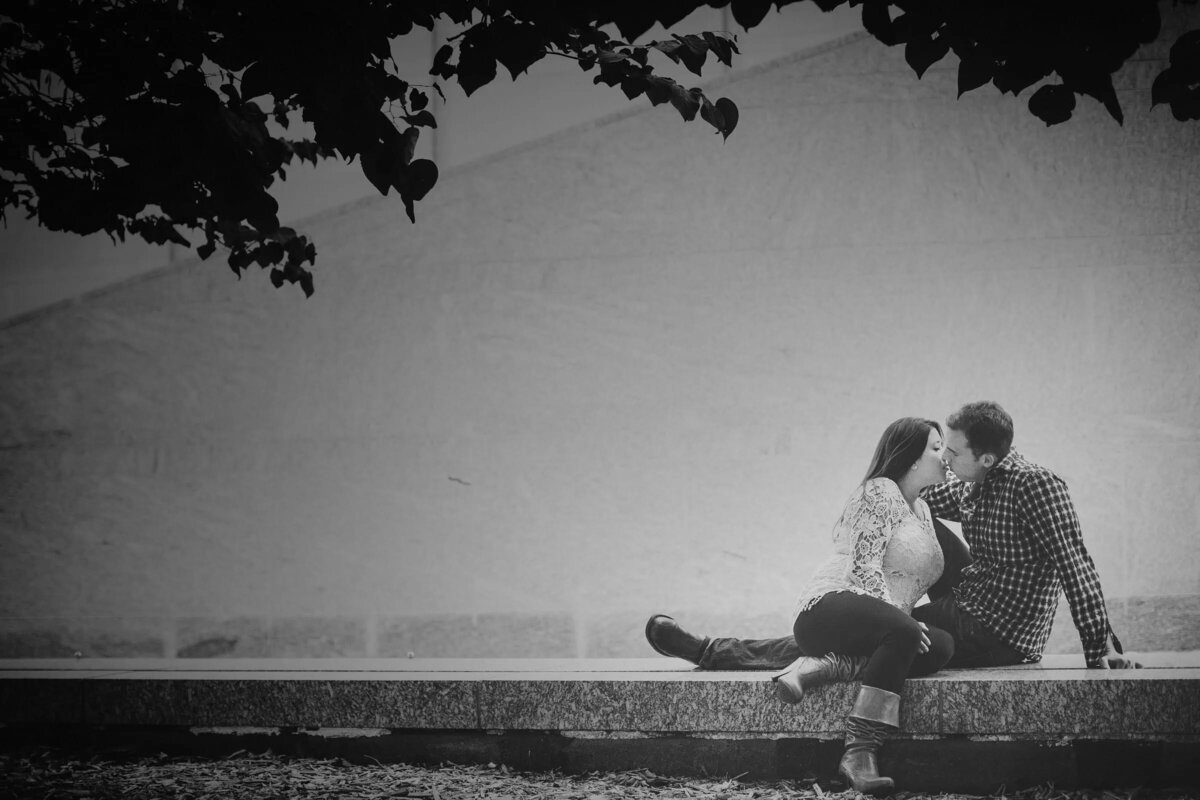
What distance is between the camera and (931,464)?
12.5ft

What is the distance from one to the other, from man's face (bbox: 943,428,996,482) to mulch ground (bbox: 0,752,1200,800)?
111 cm

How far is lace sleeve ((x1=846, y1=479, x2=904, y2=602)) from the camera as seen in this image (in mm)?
3695

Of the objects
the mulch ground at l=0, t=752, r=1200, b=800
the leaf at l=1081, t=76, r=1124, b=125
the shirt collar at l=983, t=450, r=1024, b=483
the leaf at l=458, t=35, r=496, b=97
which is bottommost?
the mulch ground at l=0, t=752, r=1200, b=800

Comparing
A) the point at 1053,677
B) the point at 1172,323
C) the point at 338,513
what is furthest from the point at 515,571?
the point at 1172,323

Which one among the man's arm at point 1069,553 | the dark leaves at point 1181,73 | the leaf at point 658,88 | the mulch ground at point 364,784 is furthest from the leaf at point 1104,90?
the mulch ground at point 364,784

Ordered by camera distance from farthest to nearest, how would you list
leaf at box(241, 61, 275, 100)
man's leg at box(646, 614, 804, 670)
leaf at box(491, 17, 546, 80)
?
man's leg at box(646, 614, 804, 670)
leaf at box(491, 17, 546, 80)
leaf at box(241, 61, 275, 100)

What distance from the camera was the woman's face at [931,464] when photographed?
379 centimetres

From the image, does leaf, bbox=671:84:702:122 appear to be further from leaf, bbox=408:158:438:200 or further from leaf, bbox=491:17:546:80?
leaf, bbox=408:158:438:200

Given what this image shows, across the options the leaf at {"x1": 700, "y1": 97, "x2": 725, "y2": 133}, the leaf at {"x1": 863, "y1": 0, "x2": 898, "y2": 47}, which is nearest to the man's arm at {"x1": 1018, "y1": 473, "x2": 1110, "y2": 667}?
the leaf at {"x1": 700, "y1": 97, "x2": 725, "y2": 133}

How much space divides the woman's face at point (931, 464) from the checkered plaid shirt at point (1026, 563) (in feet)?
0.85

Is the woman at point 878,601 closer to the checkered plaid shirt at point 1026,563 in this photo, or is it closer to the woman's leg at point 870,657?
the woman's leg at point 870,657

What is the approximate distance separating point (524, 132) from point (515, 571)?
3.05m

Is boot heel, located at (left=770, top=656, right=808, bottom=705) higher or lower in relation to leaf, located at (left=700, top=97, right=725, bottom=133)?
lower

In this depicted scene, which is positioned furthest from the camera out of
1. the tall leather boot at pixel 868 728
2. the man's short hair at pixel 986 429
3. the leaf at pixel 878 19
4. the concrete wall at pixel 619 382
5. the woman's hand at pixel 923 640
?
the concrete wall at pixel 619 382
